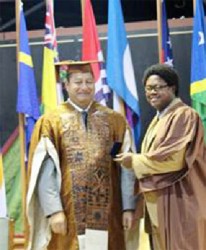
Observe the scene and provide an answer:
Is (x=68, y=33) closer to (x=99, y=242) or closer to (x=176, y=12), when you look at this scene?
(x=176, y=12)

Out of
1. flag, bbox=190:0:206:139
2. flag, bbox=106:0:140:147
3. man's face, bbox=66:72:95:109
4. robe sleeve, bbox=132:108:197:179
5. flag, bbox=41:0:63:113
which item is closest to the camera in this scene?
robe sleeve, bbox=132:108:197:179

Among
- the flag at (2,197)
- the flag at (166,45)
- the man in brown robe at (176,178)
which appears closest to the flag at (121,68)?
the flag at (166,45)


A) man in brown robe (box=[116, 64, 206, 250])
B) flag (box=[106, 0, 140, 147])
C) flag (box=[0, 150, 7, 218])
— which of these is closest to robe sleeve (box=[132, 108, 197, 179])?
man in brown robe (box=[116, 64, 206, 250])

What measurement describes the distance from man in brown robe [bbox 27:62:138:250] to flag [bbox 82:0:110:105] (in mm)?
1225

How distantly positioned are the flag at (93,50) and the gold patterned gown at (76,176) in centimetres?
123

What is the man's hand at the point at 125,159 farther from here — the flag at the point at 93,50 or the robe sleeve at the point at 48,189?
the flag at the point at 93,50

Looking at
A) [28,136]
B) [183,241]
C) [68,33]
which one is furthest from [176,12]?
[183,241]

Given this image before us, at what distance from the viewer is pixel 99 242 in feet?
10.6

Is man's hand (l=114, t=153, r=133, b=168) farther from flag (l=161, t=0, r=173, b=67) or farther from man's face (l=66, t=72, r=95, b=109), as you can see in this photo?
flag (l=161, t=0, r=173, b=67)

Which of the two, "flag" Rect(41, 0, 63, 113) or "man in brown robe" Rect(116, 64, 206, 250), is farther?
"flag" Rect(41, 0, 63, 113)

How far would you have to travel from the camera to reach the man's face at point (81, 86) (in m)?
3.23

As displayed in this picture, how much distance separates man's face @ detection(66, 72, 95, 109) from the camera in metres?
3.23

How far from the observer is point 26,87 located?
457 centimetres

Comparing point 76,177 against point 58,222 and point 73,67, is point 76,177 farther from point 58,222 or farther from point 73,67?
point 73,67
